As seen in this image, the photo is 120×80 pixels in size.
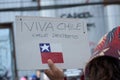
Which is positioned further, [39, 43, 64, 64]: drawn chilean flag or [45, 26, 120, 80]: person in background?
[39, 43, 64, 64]: drawn chilean flag

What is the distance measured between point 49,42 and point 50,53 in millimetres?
86

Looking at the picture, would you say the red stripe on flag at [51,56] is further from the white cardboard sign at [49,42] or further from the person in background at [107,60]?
the person in background at [107,60]

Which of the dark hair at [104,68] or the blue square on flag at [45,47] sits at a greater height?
the dark hair at [104,68]

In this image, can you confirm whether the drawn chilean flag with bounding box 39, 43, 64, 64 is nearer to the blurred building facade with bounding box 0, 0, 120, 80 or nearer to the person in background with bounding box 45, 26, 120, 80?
the person in background with bounding box 45, 26, 120, 80

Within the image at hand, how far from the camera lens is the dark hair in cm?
68

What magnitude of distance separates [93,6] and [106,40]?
19.8 ft

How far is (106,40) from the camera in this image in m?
0.70

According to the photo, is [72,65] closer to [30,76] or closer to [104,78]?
[104,78]

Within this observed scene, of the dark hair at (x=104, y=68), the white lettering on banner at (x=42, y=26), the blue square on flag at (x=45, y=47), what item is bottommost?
the blue square on flag at (x=45, y=47)

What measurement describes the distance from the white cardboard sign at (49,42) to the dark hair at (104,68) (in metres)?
0.78

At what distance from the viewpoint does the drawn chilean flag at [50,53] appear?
1500 millimetres

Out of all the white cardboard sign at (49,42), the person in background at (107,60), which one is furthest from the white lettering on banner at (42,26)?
the person in background at (107,60)

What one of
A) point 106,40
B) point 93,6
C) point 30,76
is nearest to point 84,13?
point 93,6

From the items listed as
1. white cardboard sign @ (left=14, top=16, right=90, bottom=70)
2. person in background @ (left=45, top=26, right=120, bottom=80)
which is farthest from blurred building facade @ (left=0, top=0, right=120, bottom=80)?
person in background @ (left=45, top=26, right=120, bottom=80)
